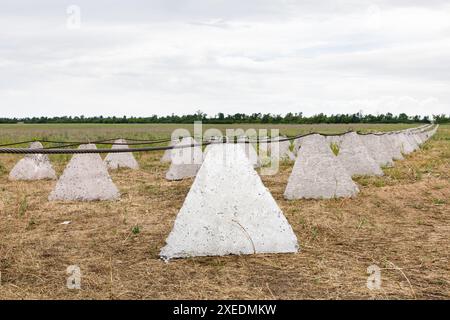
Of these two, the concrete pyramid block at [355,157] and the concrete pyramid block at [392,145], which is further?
the concrete pyramid block at [392,145]

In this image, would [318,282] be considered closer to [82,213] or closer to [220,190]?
[220,190]

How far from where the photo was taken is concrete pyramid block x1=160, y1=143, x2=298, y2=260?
4996mm

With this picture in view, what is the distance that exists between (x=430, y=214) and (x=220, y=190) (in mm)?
3613

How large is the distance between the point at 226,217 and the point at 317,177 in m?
3.77

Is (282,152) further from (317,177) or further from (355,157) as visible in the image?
(317,177)

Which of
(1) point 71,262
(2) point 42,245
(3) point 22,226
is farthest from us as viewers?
(3) point 22,226

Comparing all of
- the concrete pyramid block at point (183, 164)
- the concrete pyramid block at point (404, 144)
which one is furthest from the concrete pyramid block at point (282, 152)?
the concrete pyramid block at point (183, 164)

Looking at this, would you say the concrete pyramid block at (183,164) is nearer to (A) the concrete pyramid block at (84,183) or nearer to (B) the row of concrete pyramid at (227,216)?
(A) the concrete pyramid block at (84,183)

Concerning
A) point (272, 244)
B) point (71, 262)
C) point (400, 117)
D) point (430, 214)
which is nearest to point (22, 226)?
point (71, 262)

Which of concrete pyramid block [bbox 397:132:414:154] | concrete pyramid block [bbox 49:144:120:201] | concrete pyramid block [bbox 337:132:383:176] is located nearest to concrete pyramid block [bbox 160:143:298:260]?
concrete pyramid block [bbox 49:144:120:201]

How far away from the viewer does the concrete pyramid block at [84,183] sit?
28.8ft

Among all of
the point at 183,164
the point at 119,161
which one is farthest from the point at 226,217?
the point at 119,161

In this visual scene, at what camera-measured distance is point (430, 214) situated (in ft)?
23.7

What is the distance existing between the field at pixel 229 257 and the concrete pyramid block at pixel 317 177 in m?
0.27
